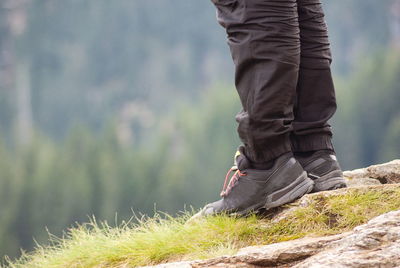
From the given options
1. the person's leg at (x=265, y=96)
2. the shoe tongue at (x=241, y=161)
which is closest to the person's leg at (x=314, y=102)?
the person's leg at (x=265, y=96)

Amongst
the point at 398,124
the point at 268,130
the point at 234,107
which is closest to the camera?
the point at 268,130

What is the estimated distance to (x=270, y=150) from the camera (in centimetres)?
346

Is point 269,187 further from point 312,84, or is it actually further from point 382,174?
point 382,174

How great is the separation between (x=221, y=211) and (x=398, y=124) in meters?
69.1

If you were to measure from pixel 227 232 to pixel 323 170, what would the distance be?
1.75ft

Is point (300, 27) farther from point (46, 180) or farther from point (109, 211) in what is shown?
point (46, 180)

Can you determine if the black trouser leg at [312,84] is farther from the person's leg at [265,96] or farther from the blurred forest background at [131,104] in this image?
the blurred forest background at [131,104]

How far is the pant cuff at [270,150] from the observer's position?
344cm

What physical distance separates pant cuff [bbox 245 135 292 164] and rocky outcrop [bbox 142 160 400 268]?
1.26 feet

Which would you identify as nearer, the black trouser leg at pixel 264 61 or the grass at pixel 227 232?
the grass at pixel 227 232

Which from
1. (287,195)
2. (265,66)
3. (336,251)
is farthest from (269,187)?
(336,251)

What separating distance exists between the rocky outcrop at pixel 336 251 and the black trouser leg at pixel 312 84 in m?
0.41

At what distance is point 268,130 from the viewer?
3.37 meters

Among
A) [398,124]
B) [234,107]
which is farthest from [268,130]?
[234,107]
